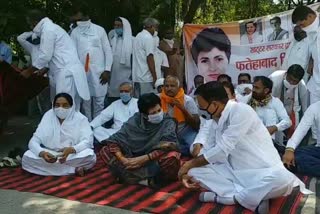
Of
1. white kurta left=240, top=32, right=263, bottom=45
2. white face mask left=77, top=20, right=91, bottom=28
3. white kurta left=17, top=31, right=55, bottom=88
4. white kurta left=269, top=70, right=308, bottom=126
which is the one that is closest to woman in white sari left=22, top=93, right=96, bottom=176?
white kurta left=17, top=31, right=55, bottom=88

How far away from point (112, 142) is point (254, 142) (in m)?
1.51

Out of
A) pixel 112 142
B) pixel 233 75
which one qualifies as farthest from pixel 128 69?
pixel 112 142

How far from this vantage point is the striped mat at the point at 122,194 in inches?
157

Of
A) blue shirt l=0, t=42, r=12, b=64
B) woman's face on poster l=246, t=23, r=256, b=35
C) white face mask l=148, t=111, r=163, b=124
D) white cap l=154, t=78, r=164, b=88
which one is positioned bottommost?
white face mask l=148, t=111, r=163, b=124

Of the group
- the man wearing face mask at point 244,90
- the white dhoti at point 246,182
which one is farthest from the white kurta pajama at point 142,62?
the white dhoti at point 246,182

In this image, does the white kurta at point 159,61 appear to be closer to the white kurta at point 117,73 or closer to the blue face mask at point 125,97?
the white kurta at point 117,73

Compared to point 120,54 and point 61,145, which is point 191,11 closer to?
point 120,54

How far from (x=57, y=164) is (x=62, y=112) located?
1.79 feet

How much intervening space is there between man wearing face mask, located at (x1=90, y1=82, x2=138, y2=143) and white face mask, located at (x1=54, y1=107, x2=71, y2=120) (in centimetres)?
96

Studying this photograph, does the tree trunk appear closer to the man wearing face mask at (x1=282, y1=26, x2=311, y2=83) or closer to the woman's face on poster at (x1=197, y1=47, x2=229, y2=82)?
the woman's face on poster at (x1=197, y1=47, x2=229, y2=82)

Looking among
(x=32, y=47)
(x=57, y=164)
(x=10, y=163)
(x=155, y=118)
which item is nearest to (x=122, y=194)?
(x=155, y=118)

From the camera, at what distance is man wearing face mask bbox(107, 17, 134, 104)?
24.2ft

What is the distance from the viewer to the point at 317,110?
5016mm

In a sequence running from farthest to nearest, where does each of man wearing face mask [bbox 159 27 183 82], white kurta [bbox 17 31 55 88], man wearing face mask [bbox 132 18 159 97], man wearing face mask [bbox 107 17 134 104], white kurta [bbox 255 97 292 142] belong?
man wearing face mask [bbox 159 27 183 82], man wearing face mask [bbox 107 17 134 104], man wearing face mask [bbox 132 18 159 97], white kurta [bbox 17 31 55 88], white kurta [bbox 255 97 292 142]
